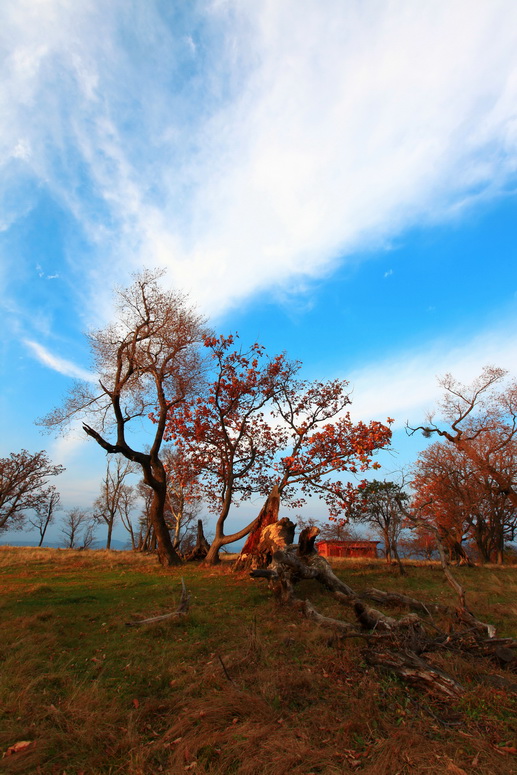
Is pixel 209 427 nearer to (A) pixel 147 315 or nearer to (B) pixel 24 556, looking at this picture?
(A) pixel 147 315

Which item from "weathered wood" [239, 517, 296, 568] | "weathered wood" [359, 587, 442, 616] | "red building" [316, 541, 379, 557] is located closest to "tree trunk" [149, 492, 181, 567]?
"weathered wood" [239, 517, 296, 568]

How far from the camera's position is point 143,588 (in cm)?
1193

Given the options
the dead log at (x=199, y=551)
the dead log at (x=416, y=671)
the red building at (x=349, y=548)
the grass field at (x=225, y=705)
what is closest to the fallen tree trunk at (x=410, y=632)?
the dead log at (x=416, y=671)

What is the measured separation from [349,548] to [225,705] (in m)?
47.3

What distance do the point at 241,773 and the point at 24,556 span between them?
23.4 metres

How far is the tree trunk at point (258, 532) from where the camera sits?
50.5 feet

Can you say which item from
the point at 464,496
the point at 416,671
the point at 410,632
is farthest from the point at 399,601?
the point at 464,496

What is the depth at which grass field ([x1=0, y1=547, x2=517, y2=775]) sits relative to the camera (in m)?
3.54

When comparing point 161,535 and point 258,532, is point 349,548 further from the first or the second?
point 258,532

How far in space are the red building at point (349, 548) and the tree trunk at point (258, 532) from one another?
112ft

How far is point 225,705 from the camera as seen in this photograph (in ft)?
14.4

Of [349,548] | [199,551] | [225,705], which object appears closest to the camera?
[225,705]

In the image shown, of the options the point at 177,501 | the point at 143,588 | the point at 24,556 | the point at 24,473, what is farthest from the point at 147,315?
the point at 177,501

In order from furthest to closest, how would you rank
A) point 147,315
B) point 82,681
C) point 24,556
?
point 24,556 < point 147,315 < point 82,681
